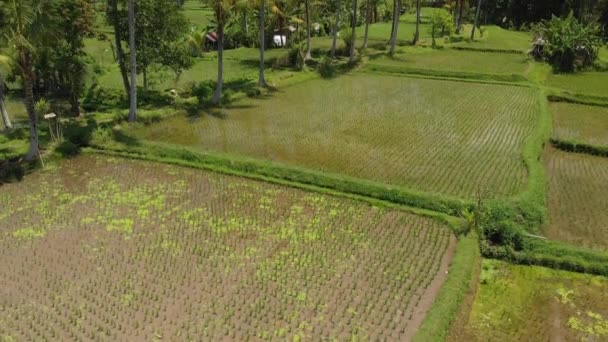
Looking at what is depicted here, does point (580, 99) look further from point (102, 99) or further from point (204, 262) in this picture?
point (102, 99)

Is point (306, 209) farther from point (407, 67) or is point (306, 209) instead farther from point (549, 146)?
point (407, 67)

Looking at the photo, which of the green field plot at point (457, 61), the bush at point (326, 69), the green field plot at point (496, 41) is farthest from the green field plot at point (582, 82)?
the bush at point (326, 69)

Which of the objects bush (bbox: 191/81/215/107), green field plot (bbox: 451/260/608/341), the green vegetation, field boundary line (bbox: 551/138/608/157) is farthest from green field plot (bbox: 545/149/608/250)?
bush (bbox: 191/81/215/107)

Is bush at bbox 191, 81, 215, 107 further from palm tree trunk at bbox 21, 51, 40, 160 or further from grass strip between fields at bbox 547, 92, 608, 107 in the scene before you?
grass strip between fields at bbox 547, 92, 608, 107

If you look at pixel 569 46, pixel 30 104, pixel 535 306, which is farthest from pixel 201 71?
pixel 535 306

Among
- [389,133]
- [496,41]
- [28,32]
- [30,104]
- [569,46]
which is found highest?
[28,32]

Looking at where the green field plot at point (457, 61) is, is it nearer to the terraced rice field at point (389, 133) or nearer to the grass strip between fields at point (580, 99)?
the grass strip between fields at point (580, 99)

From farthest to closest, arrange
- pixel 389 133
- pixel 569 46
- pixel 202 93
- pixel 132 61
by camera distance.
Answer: pixel 569 46 → pixel 202 93 → pixel 389 133 → pixel 132 61
